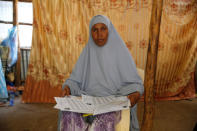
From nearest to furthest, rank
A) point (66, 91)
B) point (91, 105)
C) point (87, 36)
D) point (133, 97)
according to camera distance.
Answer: point (91, 105) → point (133, 97) → point (66, 91) → point (87, 36)

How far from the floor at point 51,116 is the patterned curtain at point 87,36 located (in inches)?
13.6

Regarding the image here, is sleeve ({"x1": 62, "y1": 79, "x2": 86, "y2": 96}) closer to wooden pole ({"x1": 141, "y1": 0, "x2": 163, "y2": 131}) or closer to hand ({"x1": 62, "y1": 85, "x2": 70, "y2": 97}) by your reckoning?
hand ({"x1": 62, "y1": 85, "x2": 70, "y2": 97})

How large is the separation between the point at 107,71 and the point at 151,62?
35 centimetres

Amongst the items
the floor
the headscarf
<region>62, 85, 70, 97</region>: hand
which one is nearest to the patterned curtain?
the floor

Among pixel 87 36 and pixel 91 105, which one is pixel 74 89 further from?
pixel 87 36

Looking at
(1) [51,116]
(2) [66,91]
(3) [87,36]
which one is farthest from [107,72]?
(3) [87,36]

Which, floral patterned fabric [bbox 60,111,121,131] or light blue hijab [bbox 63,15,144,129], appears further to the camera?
light blue hijab [bbox 63,15,144,129]

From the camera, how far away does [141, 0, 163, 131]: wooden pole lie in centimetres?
126

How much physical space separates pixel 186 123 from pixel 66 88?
186 cm

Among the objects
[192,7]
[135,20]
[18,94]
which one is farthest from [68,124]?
[192,7]

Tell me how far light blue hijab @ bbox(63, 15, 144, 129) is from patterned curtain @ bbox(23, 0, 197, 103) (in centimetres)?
161

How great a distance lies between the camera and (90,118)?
1.17 m

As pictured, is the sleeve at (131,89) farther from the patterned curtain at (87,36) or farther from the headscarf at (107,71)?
the patterned curtain at (87,36)

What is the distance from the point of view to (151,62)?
130cm
